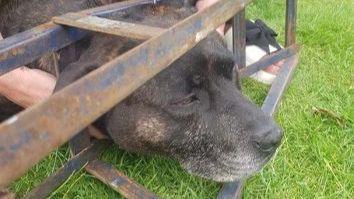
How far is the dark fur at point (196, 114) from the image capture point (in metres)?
2.10

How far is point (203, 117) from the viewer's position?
6.95ft

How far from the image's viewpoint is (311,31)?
14.0 feet

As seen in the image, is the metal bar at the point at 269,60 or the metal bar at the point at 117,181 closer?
the metal bar at the point at 117,181

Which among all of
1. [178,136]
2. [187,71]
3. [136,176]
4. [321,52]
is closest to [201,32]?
[187,71]

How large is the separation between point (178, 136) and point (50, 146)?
121cm

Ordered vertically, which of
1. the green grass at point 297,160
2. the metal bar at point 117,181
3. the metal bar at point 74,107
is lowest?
the green grass at point 297,160

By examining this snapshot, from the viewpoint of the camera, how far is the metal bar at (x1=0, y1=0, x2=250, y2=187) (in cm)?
92

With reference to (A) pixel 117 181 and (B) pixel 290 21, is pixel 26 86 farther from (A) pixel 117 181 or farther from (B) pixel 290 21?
(B) pixel 290 21

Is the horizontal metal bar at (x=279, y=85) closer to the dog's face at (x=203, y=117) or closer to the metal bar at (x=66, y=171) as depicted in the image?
the dog's face at (x=203, y=117)

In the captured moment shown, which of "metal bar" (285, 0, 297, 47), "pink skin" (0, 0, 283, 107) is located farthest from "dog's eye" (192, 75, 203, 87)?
"metal bar" (285, 0, 297, 47)

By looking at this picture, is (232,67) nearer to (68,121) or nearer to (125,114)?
(125,114)

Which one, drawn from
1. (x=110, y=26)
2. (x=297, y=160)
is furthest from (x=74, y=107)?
(x=297, y=160)

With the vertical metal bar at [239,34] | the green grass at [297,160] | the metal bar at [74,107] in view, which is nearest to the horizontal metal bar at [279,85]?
the green grass at [297,160]

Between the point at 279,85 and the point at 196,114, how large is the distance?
125cm
